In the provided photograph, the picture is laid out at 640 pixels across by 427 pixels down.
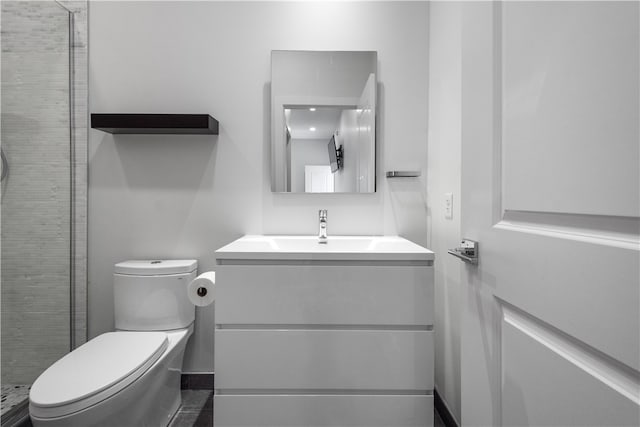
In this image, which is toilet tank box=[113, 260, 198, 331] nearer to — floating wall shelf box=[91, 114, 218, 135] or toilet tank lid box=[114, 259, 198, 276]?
toilet tank lid box=[114, 259, 198, 276]

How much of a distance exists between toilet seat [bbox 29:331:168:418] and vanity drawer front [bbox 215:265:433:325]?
32 cm

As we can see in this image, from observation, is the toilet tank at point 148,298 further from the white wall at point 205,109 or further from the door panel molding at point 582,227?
the door panel molding at point 582,227

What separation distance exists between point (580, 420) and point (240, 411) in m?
1.22

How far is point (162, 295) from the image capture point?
68.5 inches

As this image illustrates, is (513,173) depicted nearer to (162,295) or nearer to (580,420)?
(580,420)

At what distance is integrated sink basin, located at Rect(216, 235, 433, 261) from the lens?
1391mm

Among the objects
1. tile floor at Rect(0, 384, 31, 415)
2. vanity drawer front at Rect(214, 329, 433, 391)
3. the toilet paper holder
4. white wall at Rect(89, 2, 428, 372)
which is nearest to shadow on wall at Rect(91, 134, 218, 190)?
white wall at Rect(89, 2, 428, 372)

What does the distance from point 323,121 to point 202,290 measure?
105cm

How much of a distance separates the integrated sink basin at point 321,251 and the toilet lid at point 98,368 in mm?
469

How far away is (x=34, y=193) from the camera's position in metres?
1.80

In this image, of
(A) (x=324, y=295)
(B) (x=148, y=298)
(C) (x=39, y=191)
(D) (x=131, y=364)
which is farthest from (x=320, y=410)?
(C) (x=39, y=191)

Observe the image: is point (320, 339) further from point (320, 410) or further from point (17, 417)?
point (17, 417)

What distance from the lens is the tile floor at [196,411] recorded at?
5.53 ft

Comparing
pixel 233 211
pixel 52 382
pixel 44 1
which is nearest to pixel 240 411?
pixel 52 382
